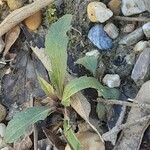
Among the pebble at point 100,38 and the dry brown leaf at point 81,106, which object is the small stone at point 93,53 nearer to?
the pebble at point 100,38

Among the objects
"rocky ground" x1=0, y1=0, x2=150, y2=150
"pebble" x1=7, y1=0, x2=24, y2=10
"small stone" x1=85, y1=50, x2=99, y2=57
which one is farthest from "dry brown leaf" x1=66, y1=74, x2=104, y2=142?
"pebble" x1=7, y1=0, x2=24, y2=10

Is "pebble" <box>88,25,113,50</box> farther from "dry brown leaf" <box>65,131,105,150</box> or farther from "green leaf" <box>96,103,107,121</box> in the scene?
"dry brown leaf" <box>65,131,105,150</box>

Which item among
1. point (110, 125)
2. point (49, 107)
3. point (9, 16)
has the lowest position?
point (110, 125)

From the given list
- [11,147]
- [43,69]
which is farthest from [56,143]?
[43,69]

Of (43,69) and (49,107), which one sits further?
(43,69)

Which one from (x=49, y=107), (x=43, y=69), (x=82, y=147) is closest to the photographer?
(x=82, y=147)

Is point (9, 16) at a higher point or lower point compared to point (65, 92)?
→ higher

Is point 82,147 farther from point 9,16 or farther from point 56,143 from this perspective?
point 9,16

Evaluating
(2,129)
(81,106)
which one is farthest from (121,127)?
(2,129)
